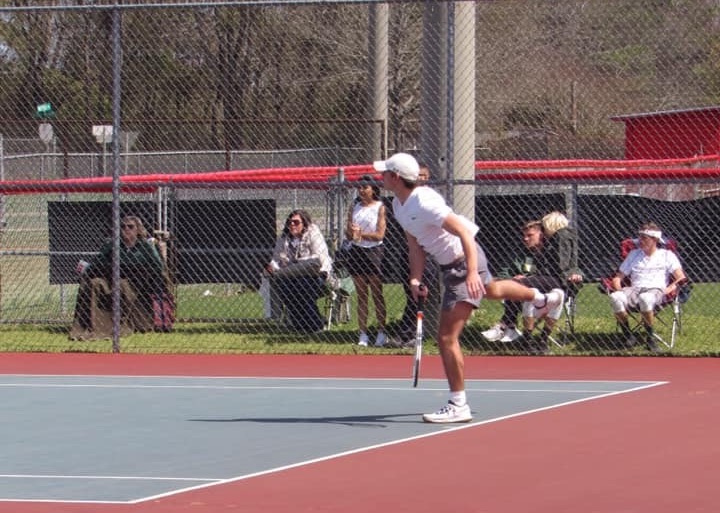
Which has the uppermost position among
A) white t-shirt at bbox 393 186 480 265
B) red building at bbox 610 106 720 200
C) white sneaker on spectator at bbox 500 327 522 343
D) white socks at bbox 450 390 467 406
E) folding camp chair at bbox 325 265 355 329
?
red building at bbox 610 106 720 200

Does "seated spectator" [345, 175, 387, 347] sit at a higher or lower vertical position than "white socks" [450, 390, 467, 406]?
higher

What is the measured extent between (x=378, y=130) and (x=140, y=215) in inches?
171

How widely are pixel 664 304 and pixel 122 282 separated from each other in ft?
17.7

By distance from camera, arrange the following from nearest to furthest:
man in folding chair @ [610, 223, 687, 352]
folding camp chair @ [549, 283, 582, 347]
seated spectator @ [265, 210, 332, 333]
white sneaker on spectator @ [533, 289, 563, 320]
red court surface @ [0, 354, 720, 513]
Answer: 1. red court surface @ [0, 354, 720, 513]
2. white sneaker on spectator @ [533, 289, 563, 320]
3. man in folding chair @ [610, 223, 687, 352]
4. folding camp chair @ [549, 283, 582, 347]
5. seated spectator @ [265, 210, 332, 333]

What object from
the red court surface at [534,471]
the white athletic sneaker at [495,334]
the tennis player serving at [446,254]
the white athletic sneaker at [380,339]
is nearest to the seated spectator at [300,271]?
the white athletic sneaker at [380,339]

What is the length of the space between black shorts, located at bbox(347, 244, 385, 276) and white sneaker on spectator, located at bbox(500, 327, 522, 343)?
1382 millimetres

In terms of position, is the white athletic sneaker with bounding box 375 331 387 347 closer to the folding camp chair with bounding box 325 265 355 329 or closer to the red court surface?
the folding camp chair with bounding box 325 265 355 329

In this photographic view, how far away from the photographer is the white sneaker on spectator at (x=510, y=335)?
47.6ft

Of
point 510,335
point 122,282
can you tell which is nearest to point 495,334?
point 510,335

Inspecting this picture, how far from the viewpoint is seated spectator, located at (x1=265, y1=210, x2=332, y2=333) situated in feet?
51.5

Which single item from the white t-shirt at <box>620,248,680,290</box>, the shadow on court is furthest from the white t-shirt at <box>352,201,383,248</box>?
the shadow on court

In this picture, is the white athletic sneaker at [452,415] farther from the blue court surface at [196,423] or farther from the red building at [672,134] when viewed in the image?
the red building at [672,134]

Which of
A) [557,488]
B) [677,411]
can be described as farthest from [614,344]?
[557,488]

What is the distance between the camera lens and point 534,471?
323 inches
